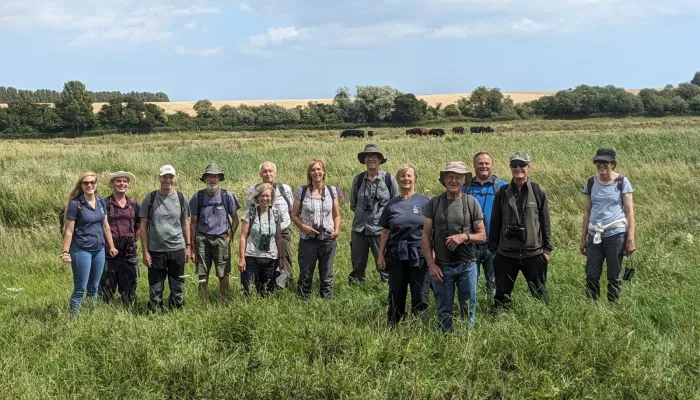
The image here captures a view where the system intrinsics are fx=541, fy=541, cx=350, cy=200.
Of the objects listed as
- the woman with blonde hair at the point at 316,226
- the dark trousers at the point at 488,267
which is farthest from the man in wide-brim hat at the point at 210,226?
the dark trousers at the point at 488,267

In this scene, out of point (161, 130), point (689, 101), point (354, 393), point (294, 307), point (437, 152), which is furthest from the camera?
point (689, 101)

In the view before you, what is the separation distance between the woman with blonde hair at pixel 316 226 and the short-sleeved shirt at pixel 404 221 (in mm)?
914

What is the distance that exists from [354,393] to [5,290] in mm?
5541

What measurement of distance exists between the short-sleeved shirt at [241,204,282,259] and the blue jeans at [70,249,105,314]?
1.53m

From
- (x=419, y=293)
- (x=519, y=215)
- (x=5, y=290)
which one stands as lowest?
(x=5, y=290)

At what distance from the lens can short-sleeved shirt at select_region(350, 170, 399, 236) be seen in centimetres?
605

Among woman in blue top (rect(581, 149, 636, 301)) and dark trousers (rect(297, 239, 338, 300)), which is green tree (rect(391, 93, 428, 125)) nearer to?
dark trousers (rect(297, 239, 338, 300))

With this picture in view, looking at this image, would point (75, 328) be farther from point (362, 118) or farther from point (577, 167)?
point (362, 118)

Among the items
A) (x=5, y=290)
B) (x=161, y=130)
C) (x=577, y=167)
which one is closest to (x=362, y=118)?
(x=161, y=130)

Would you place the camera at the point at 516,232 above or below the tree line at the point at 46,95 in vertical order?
below

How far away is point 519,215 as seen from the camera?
4.89m

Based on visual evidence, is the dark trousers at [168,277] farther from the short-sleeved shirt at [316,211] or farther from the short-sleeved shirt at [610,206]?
the short-sleeved shirt at [610,206]

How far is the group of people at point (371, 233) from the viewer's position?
4.63 meters

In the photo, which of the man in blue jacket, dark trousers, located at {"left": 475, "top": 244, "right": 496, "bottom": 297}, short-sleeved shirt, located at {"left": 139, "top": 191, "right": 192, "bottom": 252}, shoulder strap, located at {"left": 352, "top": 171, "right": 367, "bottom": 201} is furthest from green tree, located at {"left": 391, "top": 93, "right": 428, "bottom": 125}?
short-sleeved shirt, located at {"left": 139, "top": 191, "right": 192, "bottom": 252}
